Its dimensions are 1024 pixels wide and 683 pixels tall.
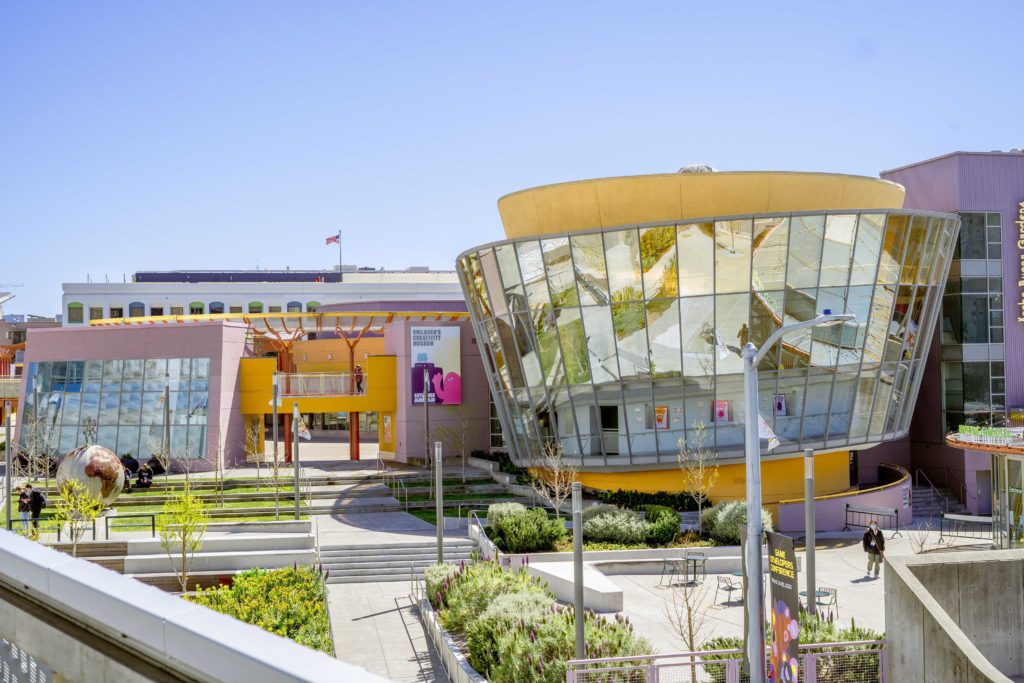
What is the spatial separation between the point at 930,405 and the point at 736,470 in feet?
52.1

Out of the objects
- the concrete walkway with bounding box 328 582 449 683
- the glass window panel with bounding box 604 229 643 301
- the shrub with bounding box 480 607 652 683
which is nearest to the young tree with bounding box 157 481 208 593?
the concrete walkway with bounding box 328 582 449 683

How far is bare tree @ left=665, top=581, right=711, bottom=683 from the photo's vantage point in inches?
784

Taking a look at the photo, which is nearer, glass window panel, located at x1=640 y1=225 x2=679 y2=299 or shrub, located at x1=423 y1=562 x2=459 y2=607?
shrub, located at x1=423 y1=562 x2=459 y2=607

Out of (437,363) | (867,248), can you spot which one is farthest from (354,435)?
(867,248)

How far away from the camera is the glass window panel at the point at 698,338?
36844 millimetres

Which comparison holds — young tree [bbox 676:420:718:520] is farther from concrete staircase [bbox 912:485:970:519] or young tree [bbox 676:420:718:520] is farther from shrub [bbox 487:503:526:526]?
concrete staircase [bbox 912:485:970:519]

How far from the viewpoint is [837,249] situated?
Answer: 37031 millimetres

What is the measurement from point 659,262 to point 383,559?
14.4 meters

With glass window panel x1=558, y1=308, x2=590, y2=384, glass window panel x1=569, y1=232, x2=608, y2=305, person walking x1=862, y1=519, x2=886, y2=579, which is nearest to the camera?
person walking x1=862, y1=519, x2=886, y2=579

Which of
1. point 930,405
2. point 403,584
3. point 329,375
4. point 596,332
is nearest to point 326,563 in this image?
point 403,584

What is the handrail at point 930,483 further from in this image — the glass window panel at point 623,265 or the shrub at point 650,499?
the glass window panel at point 623,265

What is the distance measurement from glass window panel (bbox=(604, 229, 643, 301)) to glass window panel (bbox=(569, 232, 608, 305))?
0.26 m

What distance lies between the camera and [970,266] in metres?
48.1

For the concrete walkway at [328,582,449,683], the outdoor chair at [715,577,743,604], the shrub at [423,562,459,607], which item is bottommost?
the concrete walkway at [328,582,449,683]
